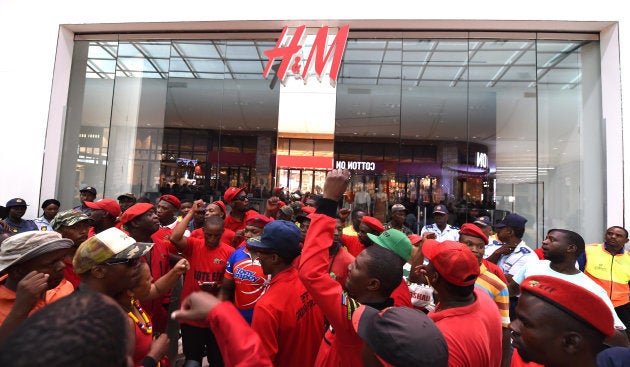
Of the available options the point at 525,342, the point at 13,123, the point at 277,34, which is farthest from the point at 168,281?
the point at 13,123

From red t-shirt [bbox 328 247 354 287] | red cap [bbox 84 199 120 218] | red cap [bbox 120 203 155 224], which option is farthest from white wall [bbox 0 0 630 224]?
red t-shirt [bbox 328 247 354 287]

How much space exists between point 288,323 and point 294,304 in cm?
12

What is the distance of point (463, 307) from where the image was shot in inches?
73.5

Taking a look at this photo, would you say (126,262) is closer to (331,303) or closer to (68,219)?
(331,303)

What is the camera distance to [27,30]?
9586 mm

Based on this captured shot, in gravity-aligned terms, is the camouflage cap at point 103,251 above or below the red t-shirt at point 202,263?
above

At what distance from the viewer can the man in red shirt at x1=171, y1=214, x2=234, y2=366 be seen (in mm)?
3514

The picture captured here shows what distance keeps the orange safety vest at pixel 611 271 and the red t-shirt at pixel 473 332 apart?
4026 mm

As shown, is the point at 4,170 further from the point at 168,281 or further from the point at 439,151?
the point at 439,151

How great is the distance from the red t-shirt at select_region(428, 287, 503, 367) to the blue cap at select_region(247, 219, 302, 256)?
3.20ft

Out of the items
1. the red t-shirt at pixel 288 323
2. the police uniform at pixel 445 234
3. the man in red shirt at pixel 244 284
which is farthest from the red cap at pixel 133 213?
the police uniform at pixel 445 234

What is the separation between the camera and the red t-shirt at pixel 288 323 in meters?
2.05

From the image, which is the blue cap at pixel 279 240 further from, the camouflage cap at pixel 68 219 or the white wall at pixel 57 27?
the white wall at pixel 57 27

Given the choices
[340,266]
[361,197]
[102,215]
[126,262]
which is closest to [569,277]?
[340,266]
